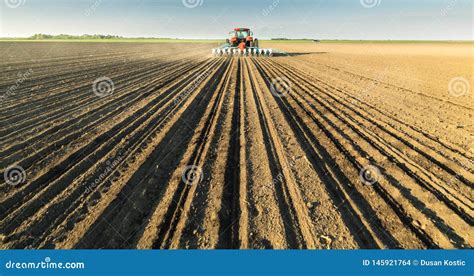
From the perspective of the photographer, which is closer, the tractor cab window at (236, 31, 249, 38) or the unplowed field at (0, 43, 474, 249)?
the unplowed field at (0, 43, 474, 249)

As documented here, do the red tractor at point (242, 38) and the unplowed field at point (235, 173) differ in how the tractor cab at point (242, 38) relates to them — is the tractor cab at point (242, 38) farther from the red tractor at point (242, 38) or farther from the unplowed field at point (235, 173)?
the unplowed field at point (235, 173)

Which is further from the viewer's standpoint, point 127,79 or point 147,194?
point 127,79

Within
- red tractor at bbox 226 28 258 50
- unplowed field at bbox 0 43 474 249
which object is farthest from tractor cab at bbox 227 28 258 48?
unplowed field at bbox 0 43 474 249

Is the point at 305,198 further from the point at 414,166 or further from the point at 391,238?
the point at 414,166

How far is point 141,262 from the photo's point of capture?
9.66 ft

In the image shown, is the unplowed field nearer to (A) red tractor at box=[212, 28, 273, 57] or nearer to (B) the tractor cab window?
(A) red tractor at box=[212, 28, 273, 57]

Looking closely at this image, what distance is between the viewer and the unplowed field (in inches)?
133

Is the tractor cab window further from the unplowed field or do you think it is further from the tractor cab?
the unplowed field

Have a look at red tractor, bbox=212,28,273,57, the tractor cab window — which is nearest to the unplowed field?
red tractor, bbox=212,28,273,57

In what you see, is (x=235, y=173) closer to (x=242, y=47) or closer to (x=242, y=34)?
(x=242, y=47)

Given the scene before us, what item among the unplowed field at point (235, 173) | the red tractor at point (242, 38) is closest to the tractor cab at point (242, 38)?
the red tractor at point (242, 38)

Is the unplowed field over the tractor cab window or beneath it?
beneath

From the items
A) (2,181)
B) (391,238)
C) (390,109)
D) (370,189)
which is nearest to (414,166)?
(370,189)

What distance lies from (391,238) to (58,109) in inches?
351
